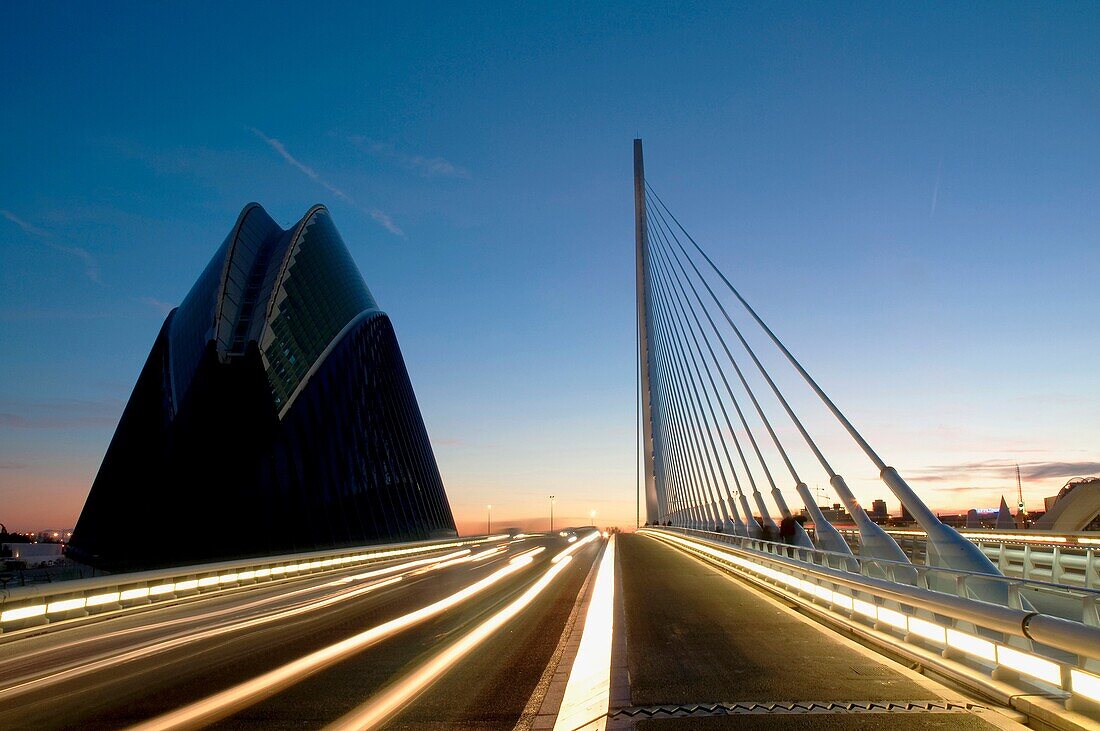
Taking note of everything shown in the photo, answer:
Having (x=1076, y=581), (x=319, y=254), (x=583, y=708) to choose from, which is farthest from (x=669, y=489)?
(x=583, y=708)

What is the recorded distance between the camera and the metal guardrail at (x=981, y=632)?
5.88 metres

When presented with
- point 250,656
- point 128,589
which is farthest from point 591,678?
point 128,589

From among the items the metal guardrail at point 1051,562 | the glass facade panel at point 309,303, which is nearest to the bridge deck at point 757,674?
the metal guardrail at point 1051,562

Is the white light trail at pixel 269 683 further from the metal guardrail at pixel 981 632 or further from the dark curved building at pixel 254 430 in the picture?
the dark curved building at pixel 254 430

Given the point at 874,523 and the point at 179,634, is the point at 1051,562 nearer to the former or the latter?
the point at 874,523

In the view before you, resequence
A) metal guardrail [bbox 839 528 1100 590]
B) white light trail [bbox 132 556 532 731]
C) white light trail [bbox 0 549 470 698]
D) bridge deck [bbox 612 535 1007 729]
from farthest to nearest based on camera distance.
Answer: metal guardrail [bbox 839 528 1100 590]
white light trail [bbox 0 549 470 698]
white light trail [bbox 132 556 532 731]
bridge deck [bbox 612 535 1007 729]

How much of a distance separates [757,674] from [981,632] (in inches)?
122

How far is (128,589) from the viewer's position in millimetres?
16844

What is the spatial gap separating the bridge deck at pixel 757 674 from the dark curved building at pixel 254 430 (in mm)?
30772

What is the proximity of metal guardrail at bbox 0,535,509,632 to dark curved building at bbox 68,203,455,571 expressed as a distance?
13.9m

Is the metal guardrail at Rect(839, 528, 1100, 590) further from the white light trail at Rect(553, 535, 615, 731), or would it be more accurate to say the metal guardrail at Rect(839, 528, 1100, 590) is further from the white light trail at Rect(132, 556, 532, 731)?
the white light trail at Rect(132, 556, 532, 731)

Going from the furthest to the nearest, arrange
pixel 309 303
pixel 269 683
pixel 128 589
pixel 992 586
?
pixel 309 303 < pixel 128 589 < pixel 992 586 < pixel 269 683

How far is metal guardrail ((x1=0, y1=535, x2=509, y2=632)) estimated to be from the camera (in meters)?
13.5

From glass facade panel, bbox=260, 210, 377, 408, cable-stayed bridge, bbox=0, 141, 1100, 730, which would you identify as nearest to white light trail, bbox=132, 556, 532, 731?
cable-stayed bridge, bbox=0, 141, 1100, 730
